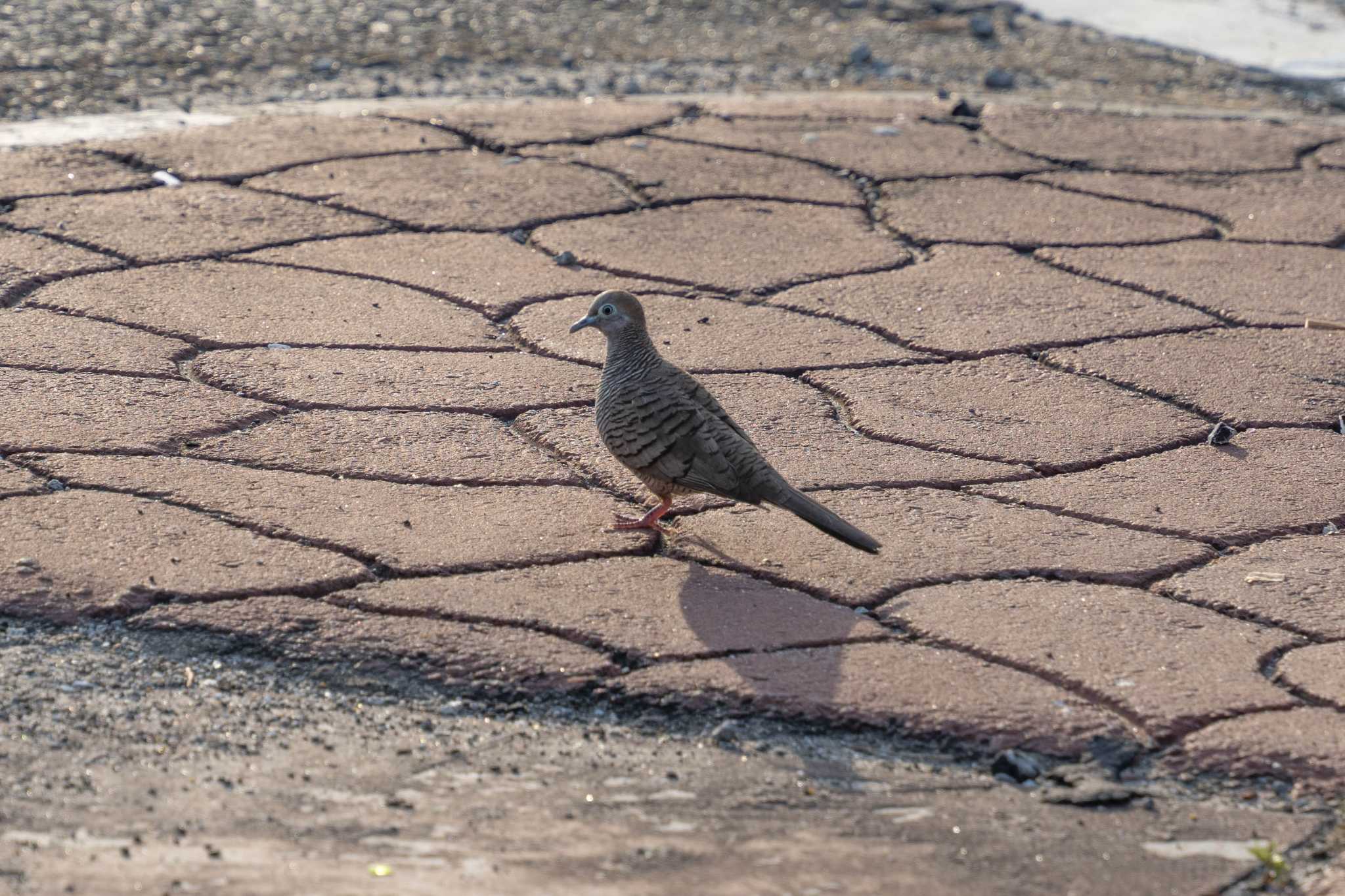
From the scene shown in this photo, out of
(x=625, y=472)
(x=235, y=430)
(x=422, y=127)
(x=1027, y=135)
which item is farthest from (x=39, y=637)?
(x=1027, y=135)

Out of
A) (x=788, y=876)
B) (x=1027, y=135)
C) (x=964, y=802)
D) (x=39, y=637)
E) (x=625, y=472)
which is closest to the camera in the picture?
(x=788, y=876)

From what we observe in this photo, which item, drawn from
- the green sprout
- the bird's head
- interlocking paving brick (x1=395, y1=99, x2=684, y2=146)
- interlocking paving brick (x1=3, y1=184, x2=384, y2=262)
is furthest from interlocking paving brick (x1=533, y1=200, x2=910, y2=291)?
the green sprout

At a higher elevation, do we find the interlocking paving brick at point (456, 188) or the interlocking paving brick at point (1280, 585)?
the interlocking paving brick at point (456, 188)

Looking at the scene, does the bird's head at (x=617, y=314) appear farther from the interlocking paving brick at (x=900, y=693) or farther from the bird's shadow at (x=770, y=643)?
the interlocking paving brick at (x=900, y=693)

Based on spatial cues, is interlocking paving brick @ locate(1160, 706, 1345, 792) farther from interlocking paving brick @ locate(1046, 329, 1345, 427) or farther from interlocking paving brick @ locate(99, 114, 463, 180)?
interlocking paving brick @ locate(99, 114, 463, 180)

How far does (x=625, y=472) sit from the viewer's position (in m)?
3.37

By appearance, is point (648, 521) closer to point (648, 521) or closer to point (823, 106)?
point (648, 521)

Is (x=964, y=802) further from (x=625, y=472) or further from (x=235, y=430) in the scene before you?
(x=235, y=430)

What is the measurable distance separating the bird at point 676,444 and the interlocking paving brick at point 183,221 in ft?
5.43

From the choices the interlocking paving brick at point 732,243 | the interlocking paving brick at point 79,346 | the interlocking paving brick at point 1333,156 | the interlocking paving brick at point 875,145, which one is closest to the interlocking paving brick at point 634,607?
the interlocking paving brick at point 79,346

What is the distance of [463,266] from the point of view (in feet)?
14.5

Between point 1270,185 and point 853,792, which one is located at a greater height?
point 1270,185

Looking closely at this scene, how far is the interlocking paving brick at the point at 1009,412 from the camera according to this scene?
353 cm

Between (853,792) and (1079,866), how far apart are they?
1.08 ft
